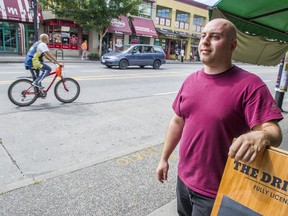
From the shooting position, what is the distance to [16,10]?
76.9 ft

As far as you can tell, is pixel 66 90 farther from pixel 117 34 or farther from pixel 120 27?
pixel 117 34

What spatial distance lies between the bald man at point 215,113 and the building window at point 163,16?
34.1 m

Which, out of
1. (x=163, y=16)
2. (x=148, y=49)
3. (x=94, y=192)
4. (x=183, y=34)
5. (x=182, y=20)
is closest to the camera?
(x=94, y=192)

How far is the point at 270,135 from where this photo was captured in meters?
1.40

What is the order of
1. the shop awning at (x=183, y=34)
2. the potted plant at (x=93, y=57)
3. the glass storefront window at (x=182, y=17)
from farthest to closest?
1. the glass storefront window at (x=182, y=17)
2. the shop awning at (x=183, y=34)
3. the potted plant at (x=93, y=57)

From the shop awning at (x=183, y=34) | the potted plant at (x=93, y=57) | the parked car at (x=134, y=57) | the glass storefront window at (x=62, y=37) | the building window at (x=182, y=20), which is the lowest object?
the potted plant at (x=93, y=57)

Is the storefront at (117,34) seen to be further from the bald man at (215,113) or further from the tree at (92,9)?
the bald man at (215,113)

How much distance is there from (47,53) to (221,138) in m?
6.30

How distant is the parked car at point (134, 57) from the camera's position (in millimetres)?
17234

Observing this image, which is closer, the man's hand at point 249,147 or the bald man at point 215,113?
the man's hand at point 249,147

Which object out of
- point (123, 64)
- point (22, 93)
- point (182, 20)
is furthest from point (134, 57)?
point (182, 20)

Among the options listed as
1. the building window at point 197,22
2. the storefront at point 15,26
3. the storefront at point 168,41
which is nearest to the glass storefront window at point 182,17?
the building window at point 197,22

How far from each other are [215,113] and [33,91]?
6.49 metres

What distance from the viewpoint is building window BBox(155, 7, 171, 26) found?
34.6 m
